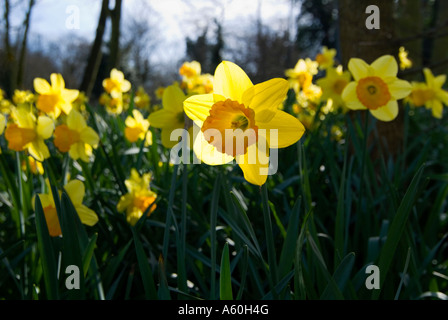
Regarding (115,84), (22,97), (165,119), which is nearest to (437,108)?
(165,119)

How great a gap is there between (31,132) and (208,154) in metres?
0.83

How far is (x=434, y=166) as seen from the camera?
8.61 feet

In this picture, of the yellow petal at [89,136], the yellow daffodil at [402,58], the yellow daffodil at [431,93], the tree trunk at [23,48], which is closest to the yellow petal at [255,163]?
the yellow petal at [89,136]

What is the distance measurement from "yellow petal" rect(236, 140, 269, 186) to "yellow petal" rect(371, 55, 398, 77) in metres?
0.76

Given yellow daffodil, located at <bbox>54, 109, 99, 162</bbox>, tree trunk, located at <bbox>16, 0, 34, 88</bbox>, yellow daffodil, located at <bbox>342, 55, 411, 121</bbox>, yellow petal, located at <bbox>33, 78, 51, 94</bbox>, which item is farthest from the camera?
tree trunk, located at <bbox>16, 0, 34, 88</bbox>

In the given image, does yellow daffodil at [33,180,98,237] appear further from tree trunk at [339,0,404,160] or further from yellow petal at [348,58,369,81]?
tree trunk at [339,0,404,160]

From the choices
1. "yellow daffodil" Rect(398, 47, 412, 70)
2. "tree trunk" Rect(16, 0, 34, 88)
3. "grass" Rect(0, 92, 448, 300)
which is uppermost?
"tree trunk" Rect(16, 0, 34, 88)

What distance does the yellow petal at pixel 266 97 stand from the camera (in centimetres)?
69

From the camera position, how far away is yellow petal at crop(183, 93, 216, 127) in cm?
72

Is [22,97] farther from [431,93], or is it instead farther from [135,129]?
[431,93]

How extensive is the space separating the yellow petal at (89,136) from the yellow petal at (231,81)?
915 millimetres

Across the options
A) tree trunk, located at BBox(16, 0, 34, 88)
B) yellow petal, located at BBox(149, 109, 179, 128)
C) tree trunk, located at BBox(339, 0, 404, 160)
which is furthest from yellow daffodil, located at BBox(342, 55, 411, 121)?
tree trunk, located at BBox(16, 0, 34, 88)
